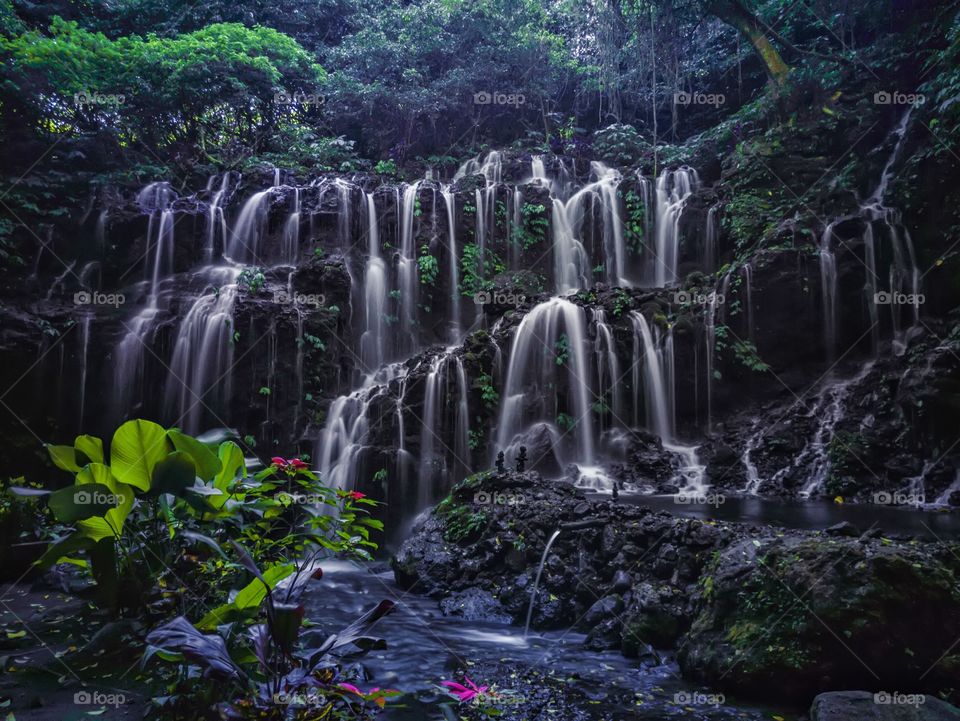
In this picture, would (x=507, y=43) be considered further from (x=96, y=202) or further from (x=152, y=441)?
(x=152, y=441)

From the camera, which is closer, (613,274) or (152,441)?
(152,441)

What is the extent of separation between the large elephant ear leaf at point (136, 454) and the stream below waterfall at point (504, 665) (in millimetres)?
1828

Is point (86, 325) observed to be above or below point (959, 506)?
above

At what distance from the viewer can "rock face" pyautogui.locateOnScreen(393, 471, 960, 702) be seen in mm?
3410

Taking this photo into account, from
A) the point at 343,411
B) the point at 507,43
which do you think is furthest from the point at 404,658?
the point at 507,43

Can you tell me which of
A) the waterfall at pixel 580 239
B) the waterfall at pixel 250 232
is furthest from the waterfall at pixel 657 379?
the waterfall at pixel 250 232

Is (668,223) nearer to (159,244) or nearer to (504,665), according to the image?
(504,665)

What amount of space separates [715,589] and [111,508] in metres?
3.83

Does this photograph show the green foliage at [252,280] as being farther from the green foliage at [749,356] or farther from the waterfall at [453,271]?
the green foliage at [749,356]

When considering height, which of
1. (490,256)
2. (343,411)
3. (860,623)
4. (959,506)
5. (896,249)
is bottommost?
(959,506)

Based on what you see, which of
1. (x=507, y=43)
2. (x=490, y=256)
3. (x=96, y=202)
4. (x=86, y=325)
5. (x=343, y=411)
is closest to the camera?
(x=343, y=411)

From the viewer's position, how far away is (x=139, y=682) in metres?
2.80

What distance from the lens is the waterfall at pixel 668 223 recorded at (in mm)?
14812

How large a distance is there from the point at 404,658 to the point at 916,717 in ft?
10.2
